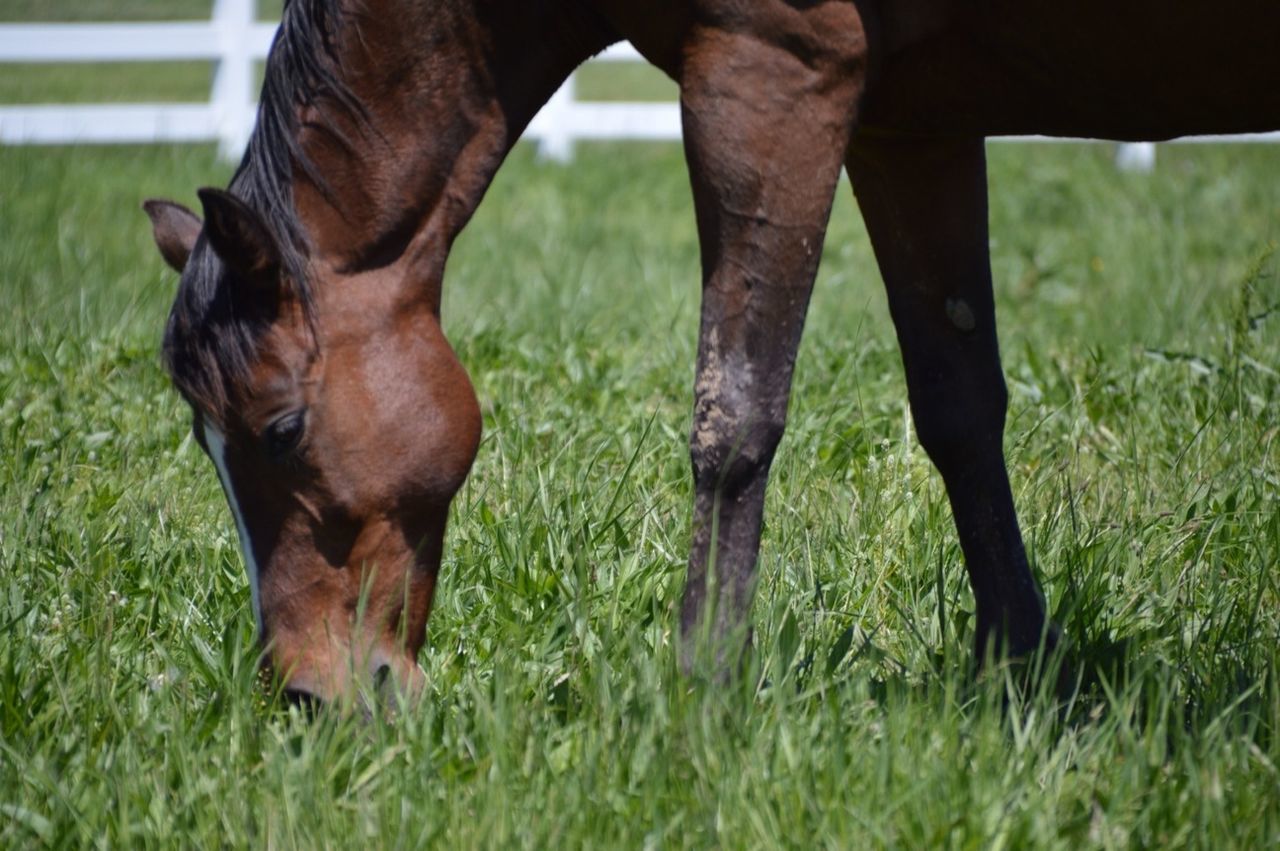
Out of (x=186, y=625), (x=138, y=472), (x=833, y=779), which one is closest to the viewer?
(x=833, y=779)

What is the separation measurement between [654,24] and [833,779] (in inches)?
49.4

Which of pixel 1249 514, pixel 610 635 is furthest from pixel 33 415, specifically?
pixel 1249 514

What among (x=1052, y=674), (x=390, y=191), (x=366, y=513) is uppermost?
(x=390, y=191)

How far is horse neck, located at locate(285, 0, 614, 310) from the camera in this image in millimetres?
2293

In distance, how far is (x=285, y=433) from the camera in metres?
2.28

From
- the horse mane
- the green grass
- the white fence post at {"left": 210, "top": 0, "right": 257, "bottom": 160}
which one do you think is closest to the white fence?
the white fence post at {"left": 210, "top": 0, "right": 257, "bottom": 160}

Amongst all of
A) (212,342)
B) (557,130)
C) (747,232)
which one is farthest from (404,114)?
(557,130)

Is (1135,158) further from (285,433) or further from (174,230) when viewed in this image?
(285,433)

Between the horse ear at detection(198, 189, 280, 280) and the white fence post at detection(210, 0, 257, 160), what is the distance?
6.92m

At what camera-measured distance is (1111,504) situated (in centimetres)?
318

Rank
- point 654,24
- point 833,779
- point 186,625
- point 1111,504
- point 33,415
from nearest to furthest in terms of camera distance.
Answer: point 833,779 → point 654,24 → point 186,625 → point 1111,504 → point 33,415

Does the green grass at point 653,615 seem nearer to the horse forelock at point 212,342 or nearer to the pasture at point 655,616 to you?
the pasture at point 655,616

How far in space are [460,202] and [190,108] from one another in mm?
7141

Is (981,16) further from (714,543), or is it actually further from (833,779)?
(833,779)
